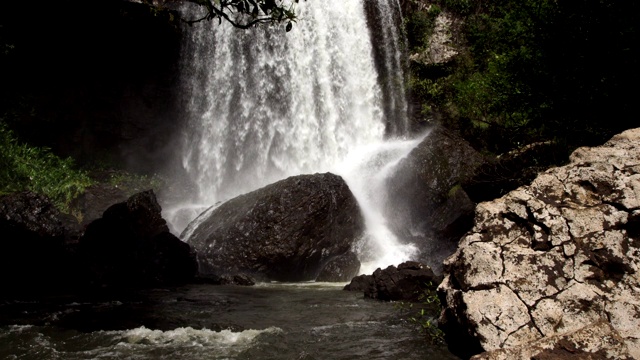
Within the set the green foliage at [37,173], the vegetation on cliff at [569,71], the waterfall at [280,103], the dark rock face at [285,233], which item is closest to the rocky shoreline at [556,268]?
the vegetation on cliff at [569,71]

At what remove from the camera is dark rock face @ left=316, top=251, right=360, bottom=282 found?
11.8 m

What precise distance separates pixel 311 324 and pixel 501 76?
7105 millimetres

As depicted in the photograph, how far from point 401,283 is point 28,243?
8.34 metres

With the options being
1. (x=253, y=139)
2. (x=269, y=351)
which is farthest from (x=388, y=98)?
(x=269, y=351)

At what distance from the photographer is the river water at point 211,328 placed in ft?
16.5

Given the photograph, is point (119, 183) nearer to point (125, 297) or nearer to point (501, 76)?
point (125, 297)

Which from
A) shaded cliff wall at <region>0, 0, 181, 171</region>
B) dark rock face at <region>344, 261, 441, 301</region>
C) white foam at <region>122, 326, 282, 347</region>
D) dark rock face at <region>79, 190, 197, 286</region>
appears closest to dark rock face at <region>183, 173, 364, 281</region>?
dark rock face at <region>79, 190, 197, 286</region>

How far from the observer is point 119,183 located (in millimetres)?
19297

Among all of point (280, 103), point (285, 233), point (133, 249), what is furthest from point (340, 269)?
point (280, 103)

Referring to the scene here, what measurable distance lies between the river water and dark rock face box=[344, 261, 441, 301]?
380 millimetres

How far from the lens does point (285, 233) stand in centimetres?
1248

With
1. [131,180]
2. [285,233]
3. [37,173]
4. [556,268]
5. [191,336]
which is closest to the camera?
[556,268]

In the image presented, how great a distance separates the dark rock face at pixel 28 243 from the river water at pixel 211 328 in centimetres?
196

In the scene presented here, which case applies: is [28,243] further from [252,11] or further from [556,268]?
[556,268]
